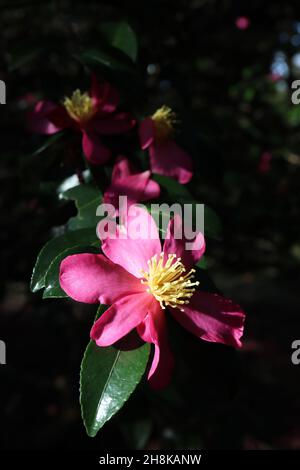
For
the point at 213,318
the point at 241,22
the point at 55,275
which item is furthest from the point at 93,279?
the point at 241,22

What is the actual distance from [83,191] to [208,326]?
0.28 metres

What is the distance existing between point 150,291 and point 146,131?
295mm

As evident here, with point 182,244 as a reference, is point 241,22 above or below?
above

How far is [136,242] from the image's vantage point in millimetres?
665

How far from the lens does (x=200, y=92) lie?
161cm

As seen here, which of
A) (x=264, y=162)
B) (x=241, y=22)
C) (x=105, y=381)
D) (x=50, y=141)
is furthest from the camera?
(x=264, y=162)

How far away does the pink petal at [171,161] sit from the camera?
0.84 meters

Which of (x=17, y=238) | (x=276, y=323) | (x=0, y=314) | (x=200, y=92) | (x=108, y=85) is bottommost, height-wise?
(x=276, y=323)

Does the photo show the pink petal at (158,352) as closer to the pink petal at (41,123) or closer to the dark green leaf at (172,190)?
the dark green leaf at (172,190)

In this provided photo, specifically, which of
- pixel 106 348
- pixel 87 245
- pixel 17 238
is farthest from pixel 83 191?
pixel 17 238

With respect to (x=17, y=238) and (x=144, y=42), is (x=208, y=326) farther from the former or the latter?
(x=144, y=42)

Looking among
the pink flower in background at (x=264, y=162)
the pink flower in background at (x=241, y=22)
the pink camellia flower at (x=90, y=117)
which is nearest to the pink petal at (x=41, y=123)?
the pink camellia flower at (x=90, y=117)

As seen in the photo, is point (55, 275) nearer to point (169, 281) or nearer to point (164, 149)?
point (169, 281)

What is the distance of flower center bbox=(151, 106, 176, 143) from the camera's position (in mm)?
864
